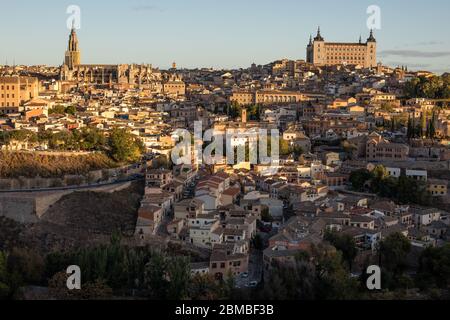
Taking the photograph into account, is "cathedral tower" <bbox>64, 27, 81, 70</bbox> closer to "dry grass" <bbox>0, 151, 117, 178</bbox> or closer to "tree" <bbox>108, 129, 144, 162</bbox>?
"tree" <bbox>108, 129, 144, 162</bbox>

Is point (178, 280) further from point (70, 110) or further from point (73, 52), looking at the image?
point (73, 52)

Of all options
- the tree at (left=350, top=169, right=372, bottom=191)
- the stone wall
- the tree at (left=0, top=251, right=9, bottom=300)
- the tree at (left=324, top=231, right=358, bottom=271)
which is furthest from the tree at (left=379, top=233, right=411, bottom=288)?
the stone wall

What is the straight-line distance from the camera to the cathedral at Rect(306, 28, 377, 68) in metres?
44.3

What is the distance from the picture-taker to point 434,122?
2281cm

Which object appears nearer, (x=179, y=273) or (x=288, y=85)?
(x=179, y=273)

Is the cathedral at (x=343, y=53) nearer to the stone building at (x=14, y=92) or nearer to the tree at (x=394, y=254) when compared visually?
the stone building at (x=14, y=92)

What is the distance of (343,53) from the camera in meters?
44.9

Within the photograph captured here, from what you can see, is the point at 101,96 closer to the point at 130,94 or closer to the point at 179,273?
the point at 130,94

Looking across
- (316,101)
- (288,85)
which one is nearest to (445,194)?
(316,101)

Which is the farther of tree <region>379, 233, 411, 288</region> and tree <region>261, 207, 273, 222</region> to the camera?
tree <region>261, 207, 273, 222</region>

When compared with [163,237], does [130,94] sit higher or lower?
higher
